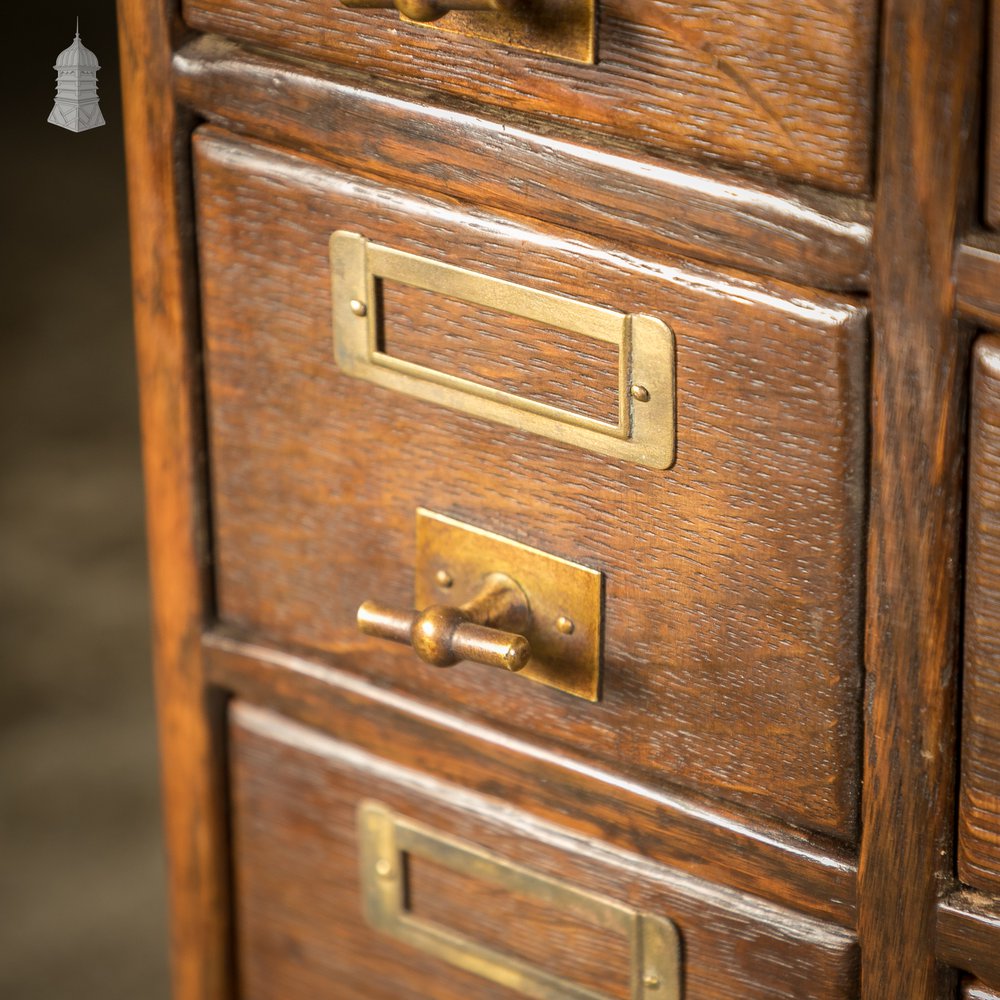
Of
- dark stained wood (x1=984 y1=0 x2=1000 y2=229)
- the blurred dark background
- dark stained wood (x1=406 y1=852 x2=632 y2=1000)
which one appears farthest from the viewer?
the blurred dark background

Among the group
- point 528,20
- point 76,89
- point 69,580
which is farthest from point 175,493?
point 69,580

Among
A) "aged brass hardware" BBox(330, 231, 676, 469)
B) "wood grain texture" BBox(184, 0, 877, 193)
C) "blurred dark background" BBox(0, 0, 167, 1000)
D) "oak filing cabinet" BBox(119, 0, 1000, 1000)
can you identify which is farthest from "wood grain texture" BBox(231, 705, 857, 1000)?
"blurred dark background" BBox(0, 0, 167, 1000)

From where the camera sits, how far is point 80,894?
4.67 ft

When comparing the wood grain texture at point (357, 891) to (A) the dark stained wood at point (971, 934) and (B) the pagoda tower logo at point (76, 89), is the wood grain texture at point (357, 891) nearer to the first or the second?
(A) the dark stained wood at point (971, 934)

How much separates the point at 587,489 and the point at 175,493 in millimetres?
208

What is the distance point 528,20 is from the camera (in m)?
0.61

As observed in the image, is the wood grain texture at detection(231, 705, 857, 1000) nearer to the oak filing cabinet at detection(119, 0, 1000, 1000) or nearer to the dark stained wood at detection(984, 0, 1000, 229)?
the oak filing cabinet at detection(119, 0, 1000, 1000)

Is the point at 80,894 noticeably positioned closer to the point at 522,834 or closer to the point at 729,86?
the point at 522,834

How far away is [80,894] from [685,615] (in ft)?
2.96

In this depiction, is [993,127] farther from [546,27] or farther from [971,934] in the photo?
[971,934]

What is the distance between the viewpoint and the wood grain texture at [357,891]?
0.68 m

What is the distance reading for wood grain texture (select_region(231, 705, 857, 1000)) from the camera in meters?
0.68

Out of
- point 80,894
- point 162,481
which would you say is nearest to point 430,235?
point 162,481

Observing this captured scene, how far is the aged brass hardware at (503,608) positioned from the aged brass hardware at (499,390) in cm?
5
